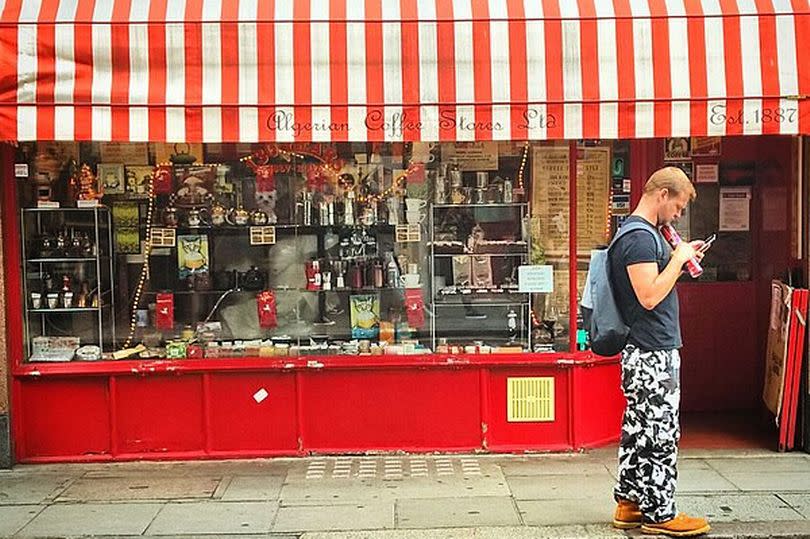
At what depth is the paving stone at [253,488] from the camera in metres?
6.54

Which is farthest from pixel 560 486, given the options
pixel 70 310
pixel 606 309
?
pixel 70 310

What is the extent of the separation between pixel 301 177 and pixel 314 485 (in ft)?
7.66

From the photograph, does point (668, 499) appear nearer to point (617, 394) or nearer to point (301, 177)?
point (617, 394)

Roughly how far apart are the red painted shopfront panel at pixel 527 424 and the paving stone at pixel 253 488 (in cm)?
166

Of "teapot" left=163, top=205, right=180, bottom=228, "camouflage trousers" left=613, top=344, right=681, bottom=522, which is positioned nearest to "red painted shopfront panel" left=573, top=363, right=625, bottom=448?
"camouflage trousers" left=613, top=344, right=681, bottom=522

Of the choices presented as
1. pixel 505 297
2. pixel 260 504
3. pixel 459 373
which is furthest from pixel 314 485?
pixel 505 297

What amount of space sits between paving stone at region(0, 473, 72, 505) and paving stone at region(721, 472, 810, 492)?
15.0 ft

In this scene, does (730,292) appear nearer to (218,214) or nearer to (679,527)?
(679,527)

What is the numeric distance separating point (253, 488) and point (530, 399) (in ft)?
7.04

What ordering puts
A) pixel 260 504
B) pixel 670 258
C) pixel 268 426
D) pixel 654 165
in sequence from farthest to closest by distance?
1. pixel 654 165
2. pixel 268 426
3. pixel 260 504
4. pixel 670 258

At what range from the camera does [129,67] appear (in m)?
6.77

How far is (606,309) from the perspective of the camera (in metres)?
5.57

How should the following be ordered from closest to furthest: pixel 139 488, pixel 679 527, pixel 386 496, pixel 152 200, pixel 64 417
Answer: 1. pixel 679 527
2. pixel 386 496
3. pixel 139 488
4. pixel 64 417
5. pixel 152 200

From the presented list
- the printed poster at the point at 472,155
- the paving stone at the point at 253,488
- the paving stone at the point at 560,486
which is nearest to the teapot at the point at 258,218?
the printed poster at the point at 472,155
